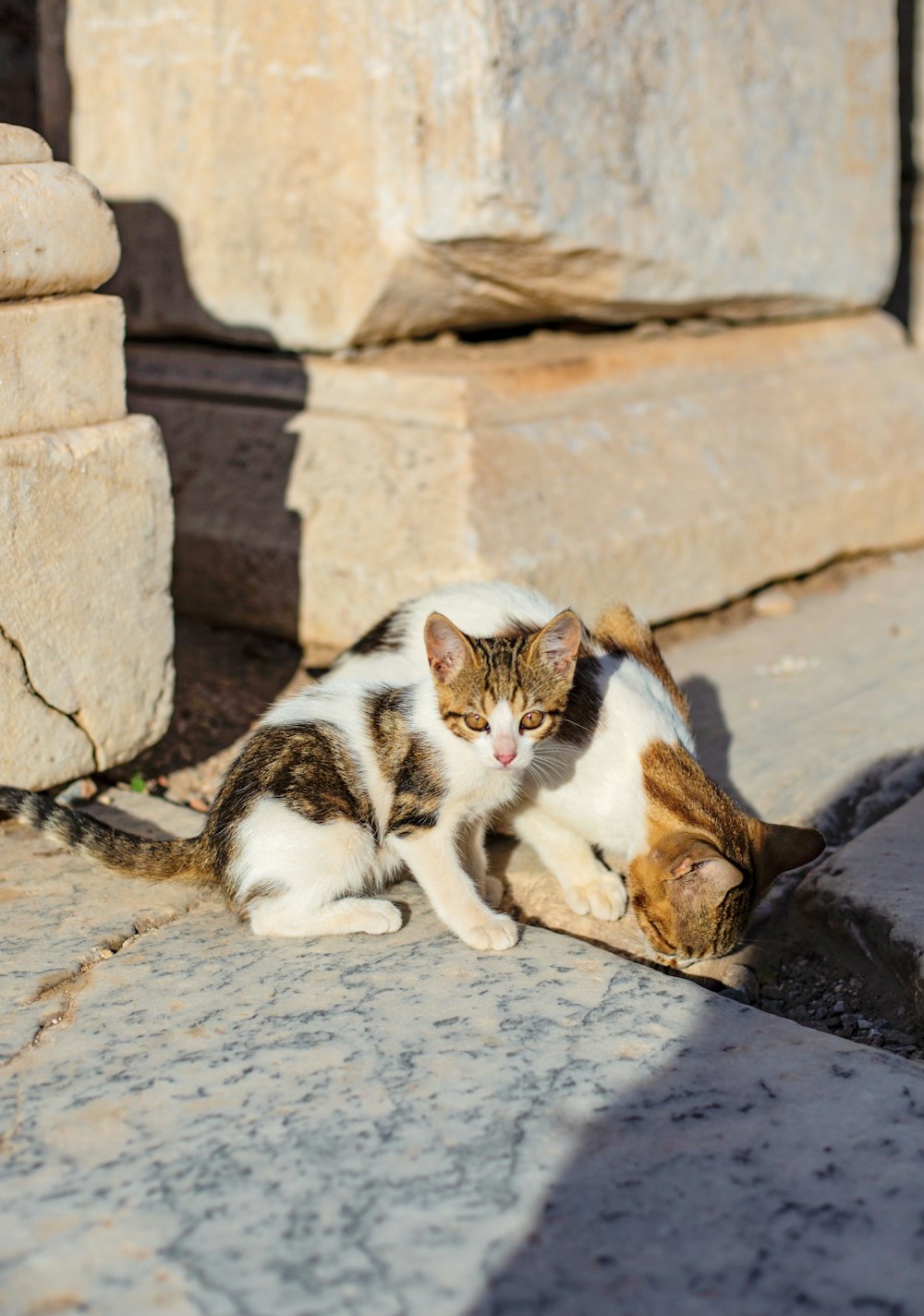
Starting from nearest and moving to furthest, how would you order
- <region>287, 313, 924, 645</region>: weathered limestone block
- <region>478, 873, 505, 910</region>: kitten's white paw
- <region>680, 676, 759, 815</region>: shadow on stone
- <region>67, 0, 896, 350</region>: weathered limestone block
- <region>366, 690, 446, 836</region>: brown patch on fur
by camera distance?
<region>366, 690, 446, 836</region>: brown patch on fur, <region>478, 873, 505, 910</region>: kitten's white paw, <region>680, 676, 759, 815</region>: shadow on stone, <region>67, 0, 896, 350</region>: weathered limestone block, <region>287, 313, 924, 645</region>: weathered limestone block

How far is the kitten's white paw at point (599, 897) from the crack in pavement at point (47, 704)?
126 cm

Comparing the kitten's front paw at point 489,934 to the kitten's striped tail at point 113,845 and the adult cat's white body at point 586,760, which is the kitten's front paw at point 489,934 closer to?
the adult cat's white body at point 586,760

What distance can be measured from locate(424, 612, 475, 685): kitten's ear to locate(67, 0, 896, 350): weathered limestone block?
168cm

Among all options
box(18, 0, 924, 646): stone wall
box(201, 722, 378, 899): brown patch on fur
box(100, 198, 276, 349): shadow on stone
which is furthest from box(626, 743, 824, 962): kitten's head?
box(100, 198, 276, 349): shadow on stone

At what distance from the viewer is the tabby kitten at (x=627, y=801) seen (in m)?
2.90

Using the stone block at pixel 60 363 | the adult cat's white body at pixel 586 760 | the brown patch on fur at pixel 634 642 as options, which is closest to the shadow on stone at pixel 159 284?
the stone block at pixel 60 363

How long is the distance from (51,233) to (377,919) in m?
1.81

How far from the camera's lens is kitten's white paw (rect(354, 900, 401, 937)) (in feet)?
9.68

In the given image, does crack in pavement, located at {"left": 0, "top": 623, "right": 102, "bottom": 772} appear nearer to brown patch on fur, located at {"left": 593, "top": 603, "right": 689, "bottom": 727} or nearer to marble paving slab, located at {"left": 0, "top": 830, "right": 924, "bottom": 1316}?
marble paving slab, located at {"left": 0, "top": 830, "right": 924, "bottom": 1316}

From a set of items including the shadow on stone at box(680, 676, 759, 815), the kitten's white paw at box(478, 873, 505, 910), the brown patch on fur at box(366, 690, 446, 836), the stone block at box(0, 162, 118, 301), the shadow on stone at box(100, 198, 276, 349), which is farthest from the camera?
the shadow on stone at box(100, 198, 276, 349)

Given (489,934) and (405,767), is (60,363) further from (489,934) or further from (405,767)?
(489,934)

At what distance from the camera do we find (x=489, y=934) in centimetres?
287

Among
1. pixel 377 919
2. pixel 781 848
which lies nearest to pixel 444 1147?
pixel 377 919

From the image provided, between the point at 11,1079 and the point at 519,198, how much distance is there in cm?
290
